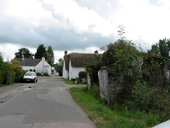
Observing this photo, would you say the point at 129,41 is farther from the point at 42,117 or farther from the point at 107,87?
the point at 42,117

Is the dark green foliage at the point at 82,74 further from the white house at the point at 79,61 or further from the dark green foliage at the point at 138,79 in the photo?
the dark green foliage at the point at 138,79

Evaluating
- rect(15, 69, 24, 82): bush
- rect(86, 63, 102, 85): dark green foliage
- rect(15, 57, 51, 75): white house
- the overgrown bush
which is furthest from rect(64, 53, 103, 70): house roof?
rect(15, 57, 51, 75): white house

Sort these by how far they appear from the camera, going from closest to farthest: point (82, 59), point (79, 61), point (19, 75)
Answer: point (19, 75), point (79, 61), point (82, 59)

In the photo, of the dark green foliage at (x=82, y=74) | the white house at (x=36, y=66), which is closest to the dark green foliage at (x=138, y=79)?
the dark green foliage at (x=82, y=74)

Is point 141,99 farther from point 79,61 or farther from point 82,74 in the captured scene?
point 79,61

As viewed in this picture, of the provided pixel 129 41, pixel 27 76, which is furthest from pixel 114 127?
pixel 27 76

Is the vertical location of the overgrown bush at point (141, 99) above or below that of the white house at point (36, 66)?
below

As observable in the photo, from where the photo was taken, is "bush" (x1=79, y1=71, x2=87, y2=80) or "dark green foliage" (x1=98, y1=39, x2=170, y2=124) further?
"bush" (x1=79, y1=71, x2=87, y2=80)

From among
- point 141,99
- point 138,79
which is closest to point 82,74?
point 138,79

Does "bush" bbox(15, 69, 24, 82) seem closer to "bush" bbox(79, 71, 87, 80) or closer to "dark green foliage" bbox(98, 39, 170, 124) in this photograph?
"bush" bbox(79, 71, 87, 80)

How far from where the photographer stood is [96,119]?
5.96 metres

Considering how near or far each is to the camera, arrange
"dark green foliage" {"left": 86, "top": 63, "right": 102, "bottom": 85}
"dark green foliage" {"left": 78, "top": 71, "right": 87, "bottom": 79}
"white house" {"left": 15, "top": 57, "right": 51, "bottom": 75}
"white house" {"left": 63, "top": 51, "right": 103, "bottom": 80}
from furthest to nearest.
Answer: "white house" {"left": 15, "top": 57, "right": 51, "bottom": 75}, "white house" {"left": 63, "top": 51, "right": 103, "bottom": 80}, "dark green foliage" {"left": 78, "top": 71, "right": 87, "bottom": 79}, "dark green foliage" {"left": 86, "top": 63, "right": 102, "bottom": 85}

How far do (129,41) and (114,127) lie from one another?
5415mm

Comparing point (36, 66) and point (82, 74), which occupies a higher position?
point (36, 66)
